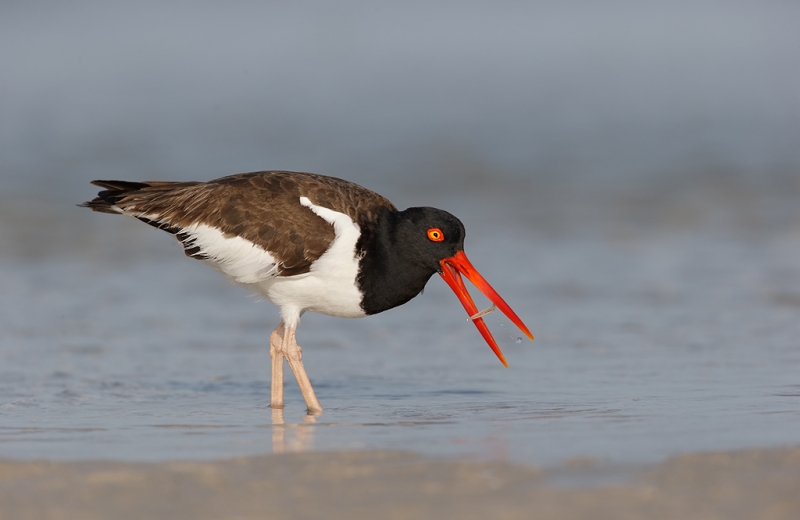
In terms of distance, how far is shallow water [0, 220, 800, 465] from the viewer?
518cm

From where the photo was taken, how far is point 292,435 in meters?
5.31

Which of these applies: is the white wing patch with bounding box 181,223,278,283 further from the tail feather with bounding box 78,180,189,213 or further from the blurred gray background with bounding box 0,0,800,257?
the blurred gray background with bounding box 0,0,800,257

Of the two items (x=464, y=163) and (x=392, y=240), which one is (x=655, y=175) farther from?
(x=392, y=240)

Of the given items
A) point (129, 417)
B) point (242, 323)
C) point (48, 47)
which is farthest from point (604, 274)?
point (48, 47)

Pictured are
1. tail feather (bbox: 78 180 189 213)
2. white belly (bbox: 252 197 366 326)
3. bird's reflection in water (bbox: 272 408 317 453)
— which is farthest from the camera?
tail feather (bbox: 78 180 189 213)

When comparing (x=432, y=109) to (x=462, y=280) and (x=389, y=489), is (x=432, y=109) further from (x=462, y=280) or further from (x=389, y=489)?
(x=389, y=489)

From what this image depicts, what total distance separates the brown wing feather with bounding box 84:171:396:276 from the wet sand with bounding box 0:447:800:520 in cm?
207

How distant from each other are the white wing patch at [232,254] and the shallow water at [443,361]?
0.87 m

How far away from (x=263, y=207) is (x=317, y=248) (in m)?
0.53

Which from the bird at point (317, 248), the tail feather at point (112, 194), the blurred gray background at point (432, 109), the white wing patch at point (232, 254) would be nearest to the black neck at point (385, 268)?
the bird at point (317, 248)

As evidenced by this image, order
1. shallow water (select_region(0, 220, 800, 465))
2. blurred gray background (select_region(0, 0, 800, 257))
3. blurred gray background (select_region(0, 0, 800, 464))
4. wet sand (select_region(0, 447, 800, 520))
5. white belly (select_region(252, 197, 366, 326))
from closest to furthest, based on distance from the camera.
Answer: wet sand (select_region(0, 447, 800, 520)), shallow water (select_region(0, 220, 800, 465)), blurred gray background (select_region(0, 0, 800, 464)), white belly (select_region(252, 197, 366, 326)), blurred gray background (select_region(0, 0, 800, 257))

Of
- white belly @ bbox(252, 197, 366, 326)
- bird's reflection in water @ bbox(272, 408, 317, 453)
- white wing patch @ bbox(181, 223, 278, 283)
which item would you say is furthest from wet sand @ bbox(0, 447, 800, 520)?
white wing patch @ bbox(181, 223, 278, 283)

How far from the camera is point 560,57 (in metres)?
36.2

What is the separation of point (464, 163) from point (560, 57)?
20.0m
